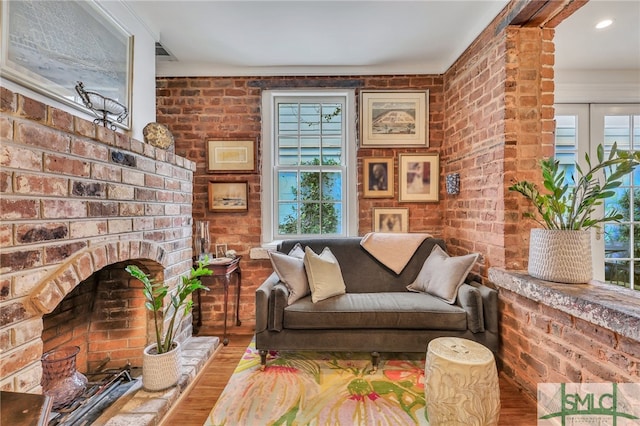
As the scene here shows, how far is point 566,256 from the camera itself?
1.66 metres

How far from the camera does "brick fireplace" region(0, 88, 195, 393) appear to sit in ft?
3.54

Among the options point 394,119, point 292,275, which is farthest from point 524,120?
point 292,275

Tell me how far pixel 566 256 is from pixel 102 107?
2.92 m

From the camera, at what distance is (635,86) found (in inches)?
116

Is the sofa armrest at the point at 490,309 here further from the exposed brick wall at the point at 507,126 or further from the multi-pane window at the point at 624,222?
the multi-pane window at the point at 624,222

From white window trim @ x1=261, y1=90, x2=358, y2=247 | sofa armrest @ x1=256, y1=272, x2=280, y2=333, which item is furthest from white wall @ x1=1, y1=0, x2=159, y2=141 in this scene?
sofa armrest @ x1=256, y1=272, x2=280, y2=333

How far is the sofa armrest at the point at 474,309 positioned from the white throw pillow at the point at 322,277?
3.04 ft

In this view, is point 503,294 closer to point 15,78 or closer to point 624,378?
point 624,378

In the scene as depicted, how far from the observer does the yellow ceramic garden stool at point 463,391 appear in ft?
4.67

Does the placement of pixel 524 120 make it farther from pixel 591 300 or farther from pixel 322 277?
pixel 322 277

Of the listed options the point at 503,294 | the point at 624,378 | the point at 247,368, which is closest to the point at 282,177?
the point at 247,368

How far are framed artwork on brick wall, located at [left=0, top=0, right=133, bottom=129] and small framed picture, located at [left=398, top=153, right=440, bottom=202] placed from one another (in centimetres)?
254

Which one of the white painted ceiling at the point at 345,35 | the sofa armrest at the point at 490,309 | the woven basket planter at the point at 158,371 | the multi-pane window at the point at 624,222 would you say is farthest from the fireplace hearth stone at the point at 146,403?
the multi-pane window at the point at 624,222

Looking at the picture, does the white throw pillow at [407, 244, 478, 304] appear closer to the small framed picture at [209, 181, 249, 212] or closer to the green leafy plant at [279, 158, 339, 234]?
the green leafy plant at [279, 158, 339, 234]
